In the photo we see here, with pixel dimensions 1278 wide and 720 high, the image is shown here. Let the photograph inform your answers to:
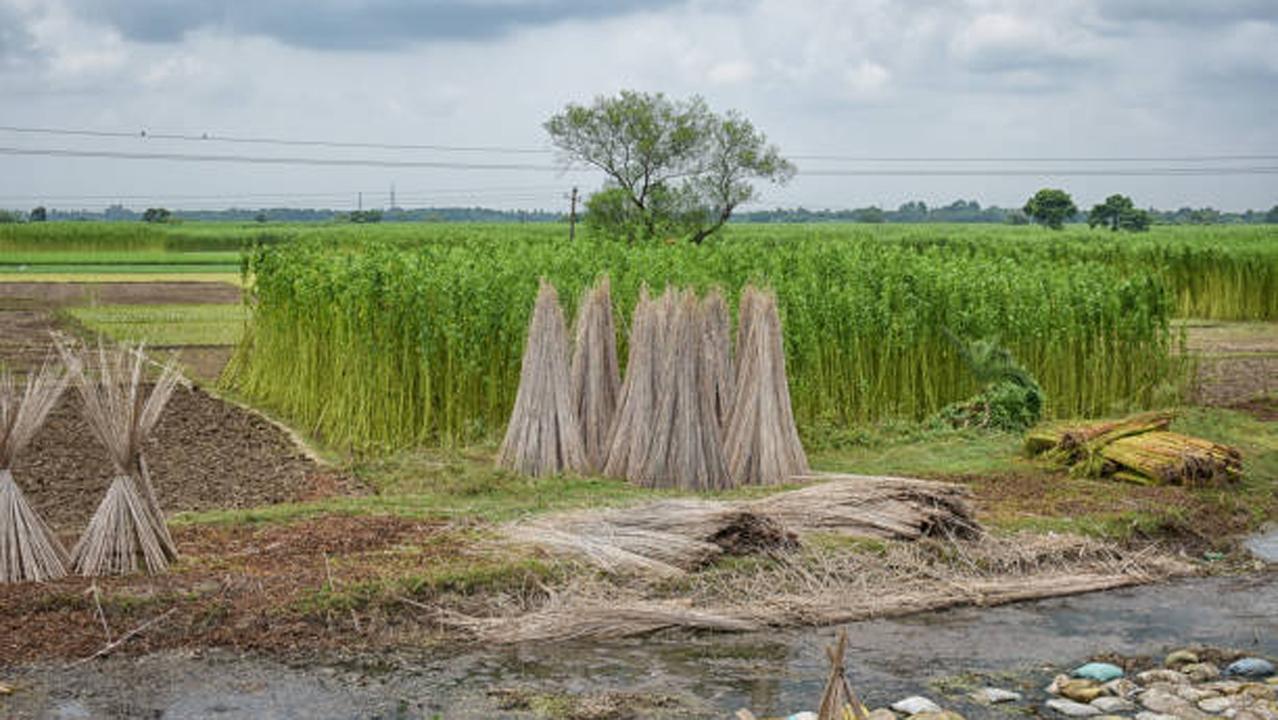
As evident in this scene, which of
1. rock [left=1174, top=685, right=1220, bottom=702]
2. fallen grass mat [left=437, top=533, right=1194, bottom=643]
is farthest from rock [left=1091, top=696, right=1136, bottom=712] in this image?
fallen grass mat [left=437, top=533, right=1194, bottom=643]

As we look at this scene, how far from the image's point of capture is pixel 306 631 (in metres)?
7.43

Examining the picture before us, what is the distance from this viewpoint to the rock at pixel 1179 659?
730 cm

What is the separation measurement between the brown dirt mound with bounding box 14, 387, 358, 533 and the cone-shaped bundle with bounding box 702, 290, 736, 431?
2803 millimetres

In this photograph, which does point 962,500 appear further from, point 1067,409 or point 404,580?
point 1067,409

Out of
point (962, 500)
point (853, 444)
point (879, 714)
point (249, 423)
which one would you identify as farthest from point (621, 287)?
point (879, 714)

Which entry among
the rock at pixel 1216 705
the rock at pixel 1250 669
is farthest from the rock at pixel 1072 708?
the rock at pixel 1250 669

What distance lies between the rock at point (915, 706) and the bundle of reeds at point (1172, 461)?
203 inches

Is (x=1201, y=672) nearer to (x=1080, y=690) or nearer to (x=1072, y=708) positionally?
(x=1080, y=690)

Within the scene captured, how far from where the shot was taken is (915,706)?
6.55 m

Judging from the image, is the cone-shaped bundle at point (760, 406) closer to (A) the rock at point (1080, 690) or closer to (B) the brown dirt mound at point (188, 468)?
(B) the brown dirt mound at point (188, 468)

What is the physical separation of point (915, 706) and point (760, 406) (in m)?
4.34

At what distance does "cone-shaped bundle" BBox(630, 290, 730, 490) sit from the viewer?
1044 centimetres

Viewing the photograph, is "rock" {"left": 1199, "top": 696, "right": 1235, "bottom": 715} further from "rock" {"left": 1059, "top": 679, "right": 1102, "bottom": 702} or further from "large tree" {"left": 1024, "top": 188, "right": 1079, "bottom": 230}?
"large tree" {"left": 1024, "top": 188, "right": 1079, "bottom": 230}

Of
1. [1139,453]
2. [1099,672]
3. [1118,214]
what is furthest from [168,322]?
[1118,214]
